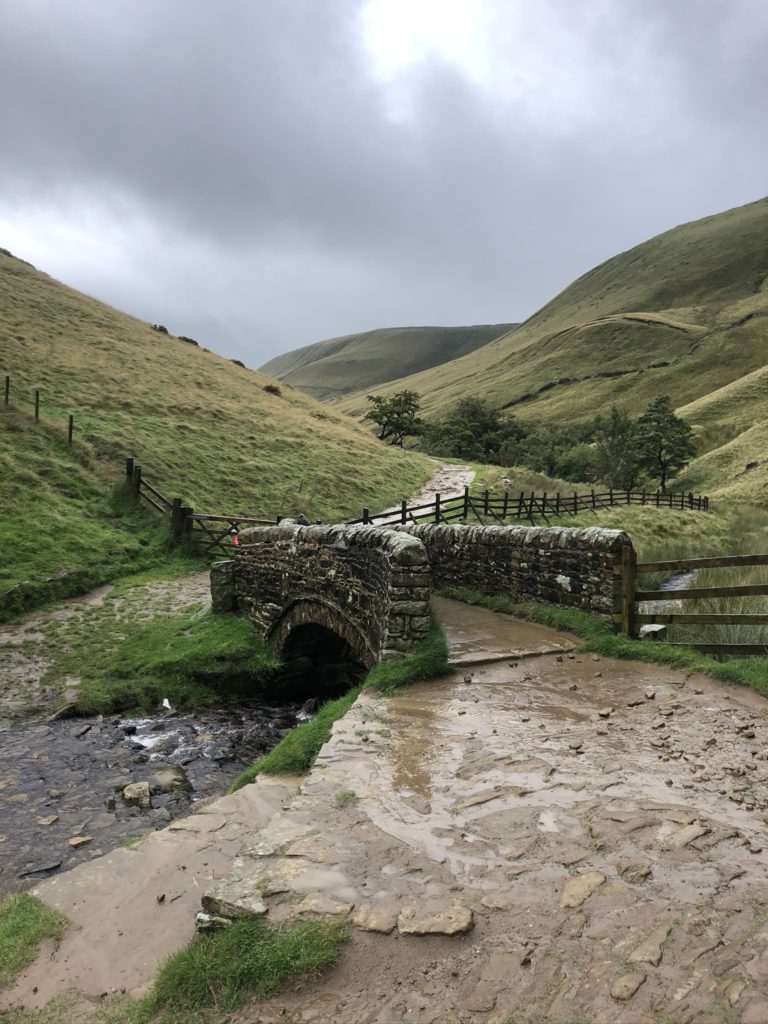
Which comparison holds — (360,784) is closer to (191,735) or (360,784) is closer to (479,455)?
(191,735)

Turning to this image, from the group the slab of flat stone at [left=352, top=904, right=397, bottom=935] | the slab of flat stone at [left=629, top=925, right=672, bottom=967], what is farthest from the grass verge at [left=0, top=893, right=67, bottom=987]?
the slab of flat stone at [left=629, top=925, right=672, bottom=967]

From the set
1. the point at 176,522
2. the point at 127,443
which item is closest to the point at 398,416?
the point at 127,443

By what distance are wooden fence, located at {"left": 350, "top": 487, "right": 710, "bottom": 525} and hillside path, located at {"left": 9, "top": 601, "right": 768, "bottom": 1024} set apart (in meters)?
16.7

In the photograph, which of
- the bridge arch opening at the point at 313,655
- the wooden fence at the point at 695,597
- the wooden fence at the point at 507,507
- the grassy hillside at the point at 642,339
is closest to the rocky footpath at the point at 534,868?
the wooden fence at the point at 695,597

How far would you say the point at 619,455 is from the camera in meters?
56.5

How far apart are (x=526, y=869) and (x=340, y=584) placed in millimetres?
7611

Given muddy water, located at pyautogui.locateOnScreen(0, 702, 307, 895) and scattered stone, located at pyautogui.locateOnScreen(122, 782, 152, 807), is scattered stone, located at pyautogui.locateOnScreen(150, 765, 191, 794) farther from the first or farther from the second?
scattered stone, located at pyautogui.locateOnScreen(122, 782, 152, 807)

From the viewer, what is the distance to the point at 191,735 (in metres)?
10.3

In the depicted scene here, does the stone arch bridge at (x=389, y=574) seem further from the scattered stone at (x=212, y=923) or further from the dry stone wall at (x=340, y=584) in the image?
the scattered stone at (x=212, y=923)

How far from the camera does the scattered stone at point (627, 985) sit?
2672mm

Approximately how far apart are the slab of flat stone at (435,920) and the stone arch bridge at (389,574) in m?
5.44

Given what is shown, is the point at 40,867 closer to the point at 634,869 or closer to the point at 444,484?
the point at 634,869

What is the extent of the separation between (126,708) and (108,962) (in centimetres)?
798

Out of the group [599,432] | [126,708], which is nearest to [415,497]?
[126,708]
